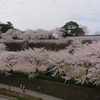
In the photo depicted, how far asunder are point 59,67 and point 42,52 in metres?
3.97

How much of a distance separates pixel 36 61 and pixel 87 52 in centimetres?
718

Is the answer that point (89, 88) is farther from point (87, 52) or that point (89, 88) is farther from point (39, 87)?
point (39, 87)

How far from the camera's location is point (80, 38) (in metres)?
29.7

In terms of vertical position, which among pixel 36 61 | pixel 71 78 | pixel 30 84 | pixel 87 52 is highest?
pixel 87 52

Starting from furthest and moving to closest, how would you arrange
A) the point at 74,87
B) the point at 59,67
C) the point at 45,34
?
the point at 45,34 < the point at 59,67 < the point at 74,87

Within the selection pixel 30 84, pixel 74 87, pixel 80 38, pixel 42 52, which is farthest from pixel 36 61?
pixel 80 38

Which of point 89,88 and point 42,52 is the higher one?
point 42,52

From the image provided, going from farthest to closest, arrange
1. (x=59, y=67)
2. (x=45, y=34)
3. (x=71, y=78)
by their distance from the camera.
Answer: (x=45, y=34) → (x=59, y=67) → (x=71, y=78)

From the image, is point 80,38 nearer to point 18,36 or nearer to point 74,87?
point 74,87

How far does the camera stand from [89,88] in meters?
15.3

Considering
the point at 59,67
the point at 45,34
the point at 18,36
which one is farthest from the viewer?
the point at 18,36

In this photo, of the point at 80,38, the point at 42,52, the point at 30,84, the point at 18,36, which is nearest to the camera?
the point at 30,84

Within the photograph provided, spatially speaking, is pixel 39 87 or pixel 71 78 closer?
pixel 71 78

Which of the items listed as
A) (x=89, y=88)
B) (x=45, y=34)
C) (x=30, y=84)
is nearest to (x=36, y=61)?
(x=30, y=84)
